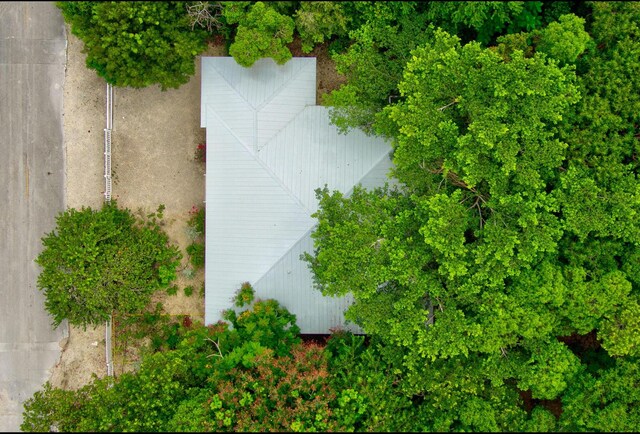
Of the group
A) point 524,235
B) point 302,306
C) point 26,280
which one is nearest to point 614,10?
point 524,235

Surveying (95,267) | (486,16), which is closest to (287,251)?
(95,267)

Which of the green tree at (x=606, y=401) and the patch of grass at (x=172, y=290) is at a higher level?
the patch of grass at (x=172, y=290)

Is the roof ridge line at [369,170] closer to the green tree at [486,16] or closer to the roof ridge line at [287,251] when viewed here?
the roof ridge line at [287,251]

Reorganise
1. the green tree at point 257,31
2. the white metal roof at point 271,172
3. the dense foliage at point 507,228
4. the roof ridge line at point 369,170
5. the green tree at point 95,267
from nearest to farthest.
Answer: the dense foliage at point 507,228 < the green tree at point 257,31 < the green tree at point 95,267 < the roof ridge line at point 369,170 < the white metal roof at point 271,172

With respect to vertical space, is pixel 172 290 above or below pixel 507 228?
below

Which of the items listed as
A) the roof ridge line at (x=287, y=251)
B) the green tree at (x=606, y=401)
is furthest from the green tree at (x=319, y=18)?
the green tree at (x=606, y=401)

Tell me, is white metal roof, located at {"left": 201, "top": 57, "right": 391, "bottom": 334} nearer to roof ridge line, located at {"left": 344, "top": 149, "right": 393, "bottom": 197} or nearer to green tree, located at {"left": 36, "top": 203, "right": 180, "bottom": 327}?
roof ridge line, located at {"left": 344, "top": 149, "right": 393, "bottom": 197}

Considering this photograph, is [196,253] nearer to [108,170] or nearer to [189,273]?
[189,273]
